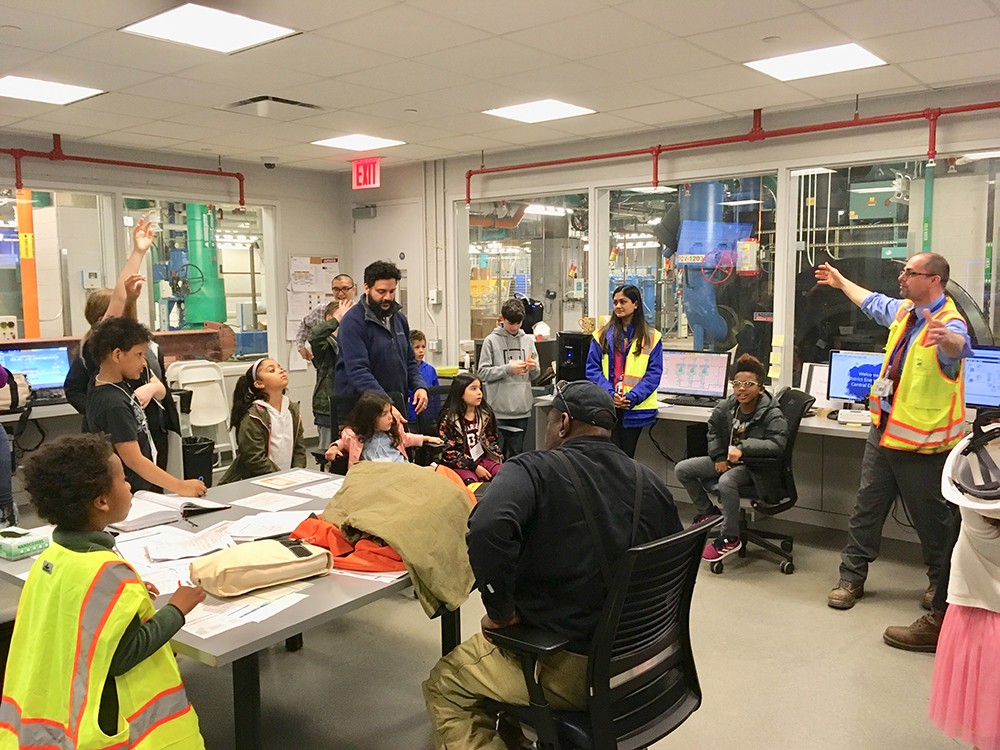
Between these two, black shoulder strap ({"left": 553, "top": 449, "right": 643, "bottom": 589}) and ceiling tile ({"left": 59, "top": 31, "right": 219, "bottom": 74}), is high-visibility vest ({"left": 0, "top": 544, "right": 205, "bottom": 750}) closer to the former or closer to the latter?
black shoulder strap ({"left": 553, "top": 449, "right": 643, "bottom": 589})

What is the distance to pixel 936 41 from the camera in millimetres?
3719

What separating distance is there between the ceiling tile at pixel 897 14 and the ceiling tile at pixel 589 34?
737 millimetres

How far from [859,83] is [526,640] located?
12.7 feet

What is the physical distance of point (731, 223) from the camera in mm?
5910

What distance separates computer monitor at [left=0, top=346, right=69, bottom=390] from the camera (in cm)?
559

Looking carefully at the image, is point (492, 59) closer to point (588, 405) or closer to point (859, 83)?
point (859, 83)

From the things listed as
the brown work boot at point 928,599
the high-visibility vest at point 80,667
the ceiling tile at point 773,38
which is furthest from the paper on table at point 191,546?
the brown work boot at point 928,599

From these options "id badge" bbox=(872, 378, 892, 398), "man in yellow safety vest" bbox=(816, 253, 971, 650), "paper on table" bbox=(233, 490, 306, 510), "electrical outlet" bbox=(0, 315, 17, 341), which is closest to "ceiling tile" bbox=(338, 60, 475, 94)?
"paper on table" bbox=(233, 490, 306, 510)

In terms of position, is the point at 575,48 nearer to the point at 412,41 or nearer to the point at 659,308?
the point at 412,41

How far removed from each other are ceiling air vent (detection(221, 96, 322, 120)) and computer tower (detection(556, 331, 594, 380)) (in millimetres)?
2204

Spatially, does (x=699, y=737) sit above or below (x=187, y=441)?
below

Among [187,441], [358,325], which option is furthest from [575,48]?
[187,441]

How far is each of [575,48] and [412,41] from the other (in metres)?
0.75

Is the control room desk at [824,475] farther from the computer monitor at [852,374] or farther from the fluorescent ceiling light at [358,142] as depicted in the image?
the fluorescent ceiling light at [358,142]
